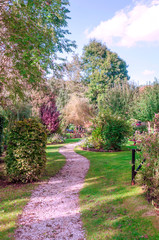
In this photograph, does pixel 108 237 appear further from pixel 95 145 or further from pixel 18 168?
pixel 95 145

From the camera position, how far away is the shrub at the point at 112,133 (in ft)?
37.6

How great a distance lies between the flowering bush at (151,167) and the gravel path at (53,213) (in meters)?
1.50

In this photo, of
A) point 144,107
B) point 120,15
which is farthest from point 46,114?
point 120,15

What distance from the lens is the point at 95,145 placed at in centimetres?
1251

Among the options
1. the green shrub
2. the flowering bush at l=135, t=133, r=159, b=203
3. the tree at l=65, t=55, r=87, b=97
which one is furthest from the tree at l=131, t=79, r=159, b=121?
the tree at l=65, t=55, r=87, b=97

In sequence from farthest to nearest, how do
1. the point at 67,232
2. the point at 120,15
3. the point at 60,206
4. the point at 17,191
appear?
1. the point at 120,15
2. the point at 17,191
3. the point at 60,206
4. the point at 67,232

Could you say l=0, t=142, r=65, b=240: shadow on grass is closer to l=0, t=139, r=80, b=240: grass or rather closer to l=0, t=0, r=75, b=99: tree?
l=0, t=139, r=80, b=240: grass

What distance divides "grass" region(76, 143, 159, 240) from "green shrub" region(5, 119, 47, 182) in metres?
1.60

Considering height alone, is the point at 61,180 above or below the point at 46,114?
below

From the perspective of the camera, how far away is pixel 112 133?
1140cm

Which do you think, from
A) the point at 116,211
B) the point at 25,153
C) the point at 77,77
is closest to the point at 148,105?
the point at 25,153

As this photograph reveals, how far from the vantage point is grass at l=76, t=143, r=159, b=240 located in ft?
10.4

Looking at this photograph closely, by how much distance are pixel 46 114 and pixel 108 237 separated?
1558cm

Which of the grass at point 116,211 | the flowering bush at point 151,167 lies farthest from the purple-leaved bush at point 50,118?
the flowering bush at point 151,167
